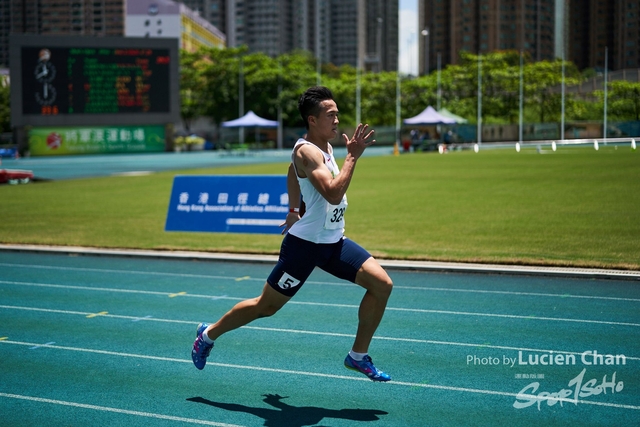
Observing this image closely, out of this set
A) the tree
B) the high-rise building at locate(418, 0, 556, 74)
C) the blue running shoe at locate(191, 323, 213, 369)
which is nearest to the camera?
the blue running shoe at locate(191, 323, 213, 369)

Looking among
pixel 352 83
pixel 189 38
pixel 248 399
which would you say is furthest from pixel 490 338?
pixel 189 38

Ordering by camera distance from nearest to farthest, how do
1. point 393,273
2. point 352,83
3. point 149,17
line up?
point 393,273
point 352,83
point 149,17

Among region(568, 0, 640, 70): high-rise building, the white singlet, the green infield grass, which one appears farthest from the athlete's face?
region(568, 0, 640, 70): high-rise building

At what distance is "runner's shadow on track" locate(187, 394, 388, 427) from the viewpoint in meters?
5.19

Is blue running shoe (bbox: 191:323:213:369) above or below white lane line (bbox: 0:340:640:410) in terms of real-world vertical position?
above

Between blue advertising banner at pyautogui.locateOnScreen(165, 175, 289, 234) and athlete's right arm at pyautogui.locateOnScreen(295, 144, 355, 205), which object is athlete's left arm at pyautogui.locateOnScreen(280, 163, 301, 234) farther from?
blue advertising banner at pyautogui.locateOnScreen(165, 175, 289, 234)

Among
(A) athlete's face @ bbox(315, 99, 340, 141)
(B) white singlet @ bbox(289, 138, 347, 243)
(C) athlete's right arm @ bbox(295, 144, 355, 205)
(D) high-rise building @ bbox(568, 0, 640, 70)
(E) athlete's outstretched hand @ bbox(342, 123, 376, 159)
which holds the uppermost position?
(D) high-rise building @ bbox(568, 0, 640, 70)

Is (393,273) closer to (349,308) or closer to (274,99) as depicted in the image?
(349,308)

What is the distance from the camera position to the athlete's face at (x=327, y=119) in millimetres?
5422

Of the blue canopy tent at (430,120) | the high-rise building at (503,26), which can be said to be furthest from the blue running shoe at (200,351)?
the high-rise building at (503,26)

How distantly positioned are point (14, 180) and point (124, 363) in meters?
29.1

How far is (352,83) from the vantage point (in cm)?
9206

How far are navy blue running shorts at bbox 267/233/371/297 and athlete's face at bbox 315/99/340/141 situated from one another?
77 centimetres

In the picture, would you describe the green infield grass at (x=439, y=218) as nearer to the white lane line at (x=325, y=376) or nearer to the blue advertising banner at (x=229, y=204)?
the blue advertising banner at (x=229, y=204)
